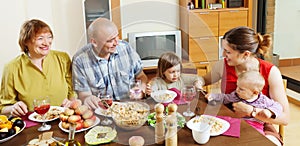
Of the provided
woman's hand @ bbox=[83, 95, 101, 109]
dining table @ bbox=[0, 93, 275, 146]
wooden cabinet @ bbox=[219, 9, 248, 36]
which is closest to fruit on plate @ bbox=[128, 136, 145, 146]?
dining table @ bbox=[0, 93, 275, 146]

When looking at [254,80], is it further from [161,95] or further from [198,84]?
[161,95]

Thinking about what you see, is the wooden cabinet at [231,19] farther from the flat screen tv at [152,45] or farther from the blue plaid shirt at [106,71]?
the blue plaid shirt at [106,71]

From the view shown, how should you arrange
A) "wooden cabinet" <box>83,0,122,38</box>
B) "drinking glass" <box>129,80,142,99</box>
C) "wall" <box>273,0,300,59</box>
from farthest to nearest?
"wall" <box>273,0,300,59</box>
"wooden cabinet" <box>83,0,122,38</box>
"drinking glass" <box>129,80,142,99</box>

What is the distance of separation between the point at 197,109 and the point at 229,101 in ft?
0.86

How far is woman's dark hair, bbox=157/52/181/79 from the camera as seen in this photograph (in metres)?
1.70

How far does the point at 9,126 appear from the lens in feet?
4.19

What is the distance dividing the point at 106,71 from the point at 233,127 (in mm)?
836

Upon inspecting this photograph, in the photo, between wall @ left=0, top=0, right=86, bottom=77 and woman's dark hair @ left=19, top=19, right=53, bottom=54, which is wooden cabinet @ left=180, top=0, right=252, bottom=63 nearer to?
wall @ left=0, top=0, right=86, bottom=77

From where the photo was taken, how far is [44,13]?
329 centimetres

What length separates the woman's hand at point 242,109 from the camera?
147 cm

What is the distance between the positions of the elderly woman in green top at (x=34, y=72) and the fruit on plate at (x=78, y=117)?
0.25 m

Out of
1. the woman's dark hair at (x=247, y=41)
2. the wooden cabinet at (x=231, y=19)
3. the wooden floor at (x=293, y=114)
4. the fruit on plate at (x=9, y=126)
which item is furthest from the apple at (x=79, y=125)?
the wooden cabinet at (x=231, y=19)

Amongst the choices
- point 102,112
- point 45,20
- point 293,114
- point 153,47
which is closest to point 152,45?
point 153,47

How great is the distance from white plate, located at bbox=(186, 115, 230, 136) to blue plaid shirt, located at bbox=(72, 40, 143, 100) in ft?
1.63
